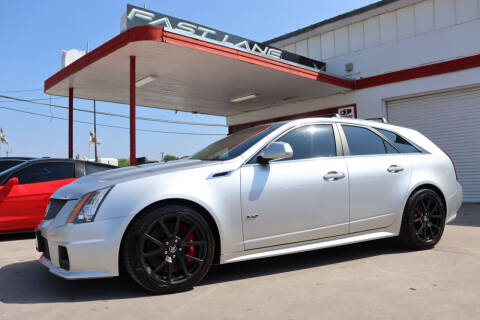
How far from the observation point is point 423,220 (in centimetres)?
454

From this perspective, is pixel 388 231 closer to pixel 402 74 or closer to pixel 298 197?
pixel 298 197

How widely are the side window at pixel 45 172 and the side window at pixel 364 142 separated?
15.0 feet

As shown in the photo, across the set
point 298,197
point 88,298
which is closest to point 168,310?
point 88,298

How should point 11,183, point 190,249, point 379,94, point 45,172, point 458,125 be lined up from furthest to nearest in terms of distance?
point 379,94
point 458,125
point 45,172
point 11,183
point 190,249

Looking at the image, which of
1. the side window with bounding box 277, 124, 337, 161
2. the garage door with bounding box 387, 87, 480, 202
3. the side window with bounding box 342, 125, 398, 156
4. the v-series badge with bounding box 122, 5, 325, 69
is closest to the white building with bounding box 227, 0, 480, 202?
the garage door with bounding box 387, 87, 480, 202

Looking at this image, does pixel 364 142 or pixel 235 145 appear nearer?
pixel 235 145

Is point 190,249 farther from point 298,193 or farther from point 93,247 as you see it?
point 298,193

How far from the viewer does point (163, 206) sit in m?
3.26

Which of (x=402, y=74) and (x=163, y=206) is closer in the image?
(x=163, y=206)

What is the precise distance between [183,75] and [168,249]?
812cm

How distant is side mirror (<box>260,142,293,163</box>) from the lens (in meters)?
3.56

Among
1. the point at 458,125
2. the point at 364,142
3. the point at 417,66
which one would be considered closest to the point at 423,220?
the point at 364,142

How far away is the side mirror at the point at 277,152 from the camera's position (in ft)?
11.7

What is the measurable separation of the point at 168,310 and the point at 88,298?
30.1 inches
